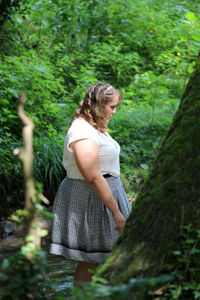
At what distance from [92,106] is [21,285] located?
1.65 meters

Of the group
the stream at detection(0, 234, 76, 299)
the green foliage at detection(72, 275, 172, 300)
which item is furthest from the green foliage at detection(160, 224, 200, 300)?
the stream at detection(0, 234, 76, 299)

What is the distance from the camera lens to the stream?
3498 mm

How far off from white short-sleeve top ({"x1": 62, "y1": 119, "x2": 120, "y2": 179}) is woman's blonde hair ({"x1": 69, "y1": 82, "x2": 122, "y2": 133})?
59mm

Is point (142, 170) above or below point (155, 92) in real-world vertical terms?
below

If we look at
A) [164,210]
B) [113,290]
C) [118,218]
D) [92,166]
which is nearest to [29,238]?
[113,290]

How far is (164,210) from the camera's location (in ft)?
4.92

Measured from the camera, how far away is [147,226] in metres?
1.50

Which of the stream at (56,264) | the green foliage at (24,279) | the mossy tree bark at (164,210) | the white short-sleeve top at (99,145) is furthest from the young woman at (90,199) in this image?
the green foliage at (24,279)

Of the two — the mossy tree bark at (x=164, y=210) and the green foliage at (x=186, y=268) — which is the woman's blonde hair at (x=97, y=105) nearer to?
the mossy tree bark at (x=164, y=210)

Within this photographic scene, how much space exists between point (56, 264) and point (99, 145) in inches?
80.3

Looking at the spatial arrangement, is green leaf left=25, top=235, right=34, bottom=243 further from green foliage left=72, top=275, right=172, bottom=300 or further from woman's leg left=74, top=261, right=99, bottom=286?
woman's leg left=74, top=261, right=99, bottom=286

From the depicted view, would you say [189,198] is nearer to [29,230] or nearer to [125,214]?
[29,230]

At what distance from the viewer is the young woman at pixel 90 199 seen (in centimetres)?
253

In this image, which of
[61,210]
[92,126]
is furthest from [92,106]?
[61,210]
